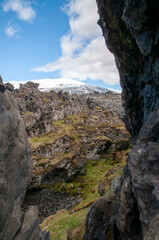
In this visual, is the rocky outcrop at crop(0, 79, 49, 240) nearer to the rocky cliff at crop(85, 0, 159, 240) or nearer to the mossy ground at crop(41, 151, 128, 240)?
the rocky cliff at crop(85, 0, 159, 240)

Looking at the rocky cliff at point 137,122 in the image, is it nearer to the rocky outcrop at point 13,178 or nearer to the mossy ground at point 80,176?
the rocky outcrop at point 13,178

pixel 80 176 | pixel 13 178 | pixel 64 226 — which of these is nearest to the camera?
pixel 13 178

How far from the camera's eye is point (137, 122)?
24281 mm

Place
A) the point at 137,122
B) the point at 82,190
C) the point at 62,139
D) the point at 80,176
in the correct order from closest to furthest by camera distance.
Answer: the point at 137,122, the point at 82,190, the point at 80,176, the point at 62,139

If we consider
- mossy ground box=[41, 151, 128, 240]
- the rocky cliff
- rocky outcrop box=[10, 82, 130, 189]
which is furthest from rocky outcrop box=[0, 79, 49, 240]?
rocky outcrop box=[10, 82, 130, 189]

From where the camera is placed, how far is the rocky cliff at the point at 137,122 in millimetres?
10141

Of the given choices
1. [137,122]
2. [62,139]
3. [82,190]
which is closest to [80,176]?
[82,190]

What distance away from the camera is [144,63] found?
60.5 ft

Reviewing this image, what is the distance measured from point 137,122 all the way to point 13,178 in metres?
18.8

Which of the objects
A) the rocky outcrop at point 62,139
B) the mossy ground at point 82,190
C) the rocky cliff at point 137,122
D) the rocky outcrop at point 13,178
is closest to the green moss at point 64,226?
the mossy ground at point 82,190

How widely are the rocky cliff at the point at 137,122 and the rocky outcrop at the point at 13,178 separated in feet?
25.1

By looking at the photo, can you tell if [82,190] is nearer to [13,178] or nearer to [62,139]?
[62,139]

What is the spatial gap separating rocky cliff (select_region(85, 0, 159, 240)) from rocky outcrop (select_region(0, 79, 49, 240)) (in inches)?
301

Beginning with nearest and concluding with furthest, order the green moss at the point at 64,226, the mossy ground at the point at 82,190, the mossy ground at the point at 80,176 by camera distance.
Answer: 1. the green moss at the point at 64,226
2. the mossy ground at the point at 82,190
3. the mossy ground at the point at 80,176
